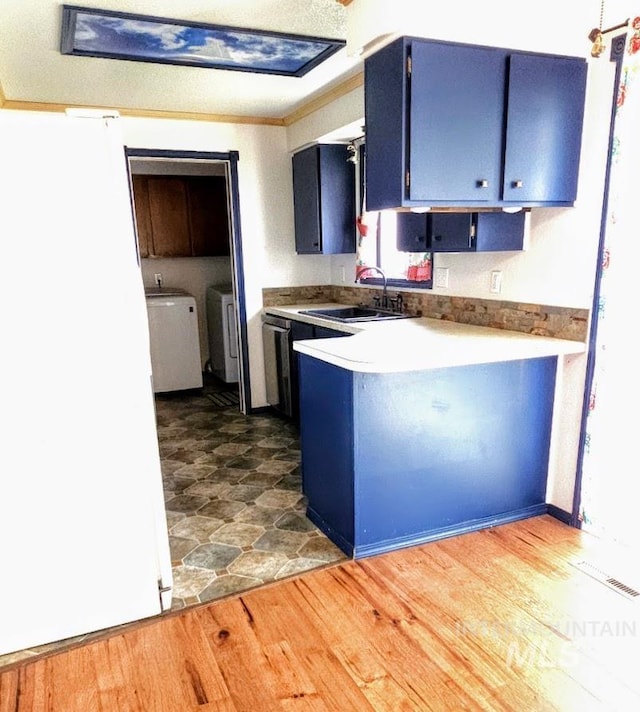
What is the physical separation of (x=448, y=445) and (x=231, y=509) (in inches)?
47.5

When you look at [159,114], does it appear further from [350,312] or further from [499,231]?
[499,231]

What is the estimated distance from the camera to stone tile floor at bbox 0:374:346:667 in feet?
7.25

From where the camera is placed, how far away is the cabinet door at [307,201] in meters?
3.96

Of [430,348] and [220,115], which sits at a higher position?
[220,115]

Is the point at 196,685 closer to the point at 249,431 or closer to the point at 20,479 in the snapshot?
the point at 20,479

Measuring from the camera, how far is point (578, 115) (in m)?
2.28

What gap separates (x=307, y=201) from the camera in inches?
162

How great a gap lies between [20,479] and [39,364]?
39 cm

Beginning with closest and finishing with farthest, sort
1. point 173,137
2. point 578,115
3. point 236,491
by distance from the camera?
1. point 578,115
2. point 236,491
3. point 173,137

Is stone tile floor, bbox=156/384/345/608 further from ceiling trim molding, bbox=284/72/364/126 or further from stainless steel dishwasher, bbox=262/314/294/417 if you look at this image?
ceiling trim molding, bbox=284/72/364/126

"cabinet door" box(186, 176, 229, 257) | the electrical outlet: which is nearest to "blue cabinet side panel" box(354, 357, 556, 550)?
the electrical outlet

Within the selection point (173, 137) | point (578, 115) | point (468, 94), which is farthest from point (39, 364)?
point (173, 137)

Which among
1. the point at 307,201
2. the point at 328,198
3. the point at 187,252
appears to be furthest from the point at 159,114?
the point at 187,252

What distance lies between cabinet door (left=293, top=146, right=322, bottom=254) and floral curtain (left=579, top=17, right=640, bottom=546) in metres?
2.20
